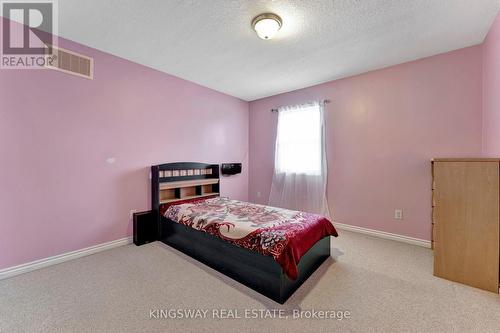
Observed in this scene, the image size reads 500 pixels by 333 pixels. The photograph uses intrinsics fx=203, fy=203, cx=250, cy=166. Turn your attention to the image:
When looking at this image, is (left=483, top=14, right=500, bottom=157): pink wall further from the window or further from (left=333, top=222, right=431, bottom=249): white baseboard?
the window

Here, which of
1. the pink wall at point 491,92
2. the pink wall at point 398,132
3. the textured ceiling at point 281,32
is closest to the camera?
the textured ceiling at point 281,32

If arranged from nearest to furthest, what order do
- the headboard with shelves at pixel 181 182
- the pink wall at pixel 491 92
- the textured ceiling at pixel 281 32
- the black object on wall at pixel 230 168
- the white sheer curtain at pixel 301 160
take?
1. the textured ceiling at pixel 281 32
2. the pink wall at pixel 491 92
3. the headboard with shelves at pixel 181 182
4. the white sheer curtain at pixel 301 160
5. the black object on wall at pixel 230 168

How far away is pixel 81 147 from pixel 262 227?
2.37m

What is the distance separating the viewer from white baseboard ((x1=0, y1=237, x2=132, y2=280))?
2.03 metres

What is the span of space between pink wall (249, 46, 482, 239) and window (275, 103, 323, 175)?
8.5 inches

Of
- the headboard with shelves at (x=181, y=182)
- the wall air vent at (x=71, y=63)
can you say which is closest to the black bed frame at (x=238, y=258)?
the headboard with shelves at (x=181, y=182)

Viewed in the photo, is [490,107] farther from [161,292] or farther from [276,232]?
[161,292]

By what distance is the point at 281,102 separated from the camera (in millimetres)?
4219

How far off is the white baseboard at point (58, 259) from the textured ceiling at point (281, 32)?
98.5 inches

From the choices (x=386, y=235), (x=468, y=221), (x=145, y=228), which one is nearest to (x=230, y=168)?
(x=145, y=228)

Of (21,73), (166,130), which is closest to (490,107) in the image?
(166,130)

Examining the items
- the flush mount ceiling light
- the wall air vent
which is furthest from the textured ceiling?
the wall air vent

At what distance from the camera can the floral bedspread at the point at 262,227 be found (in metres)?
1.74

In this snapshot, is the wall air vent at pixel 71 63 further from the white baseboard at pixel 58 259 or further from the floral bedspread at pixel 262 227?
the white baseboard at pixel 58 259
